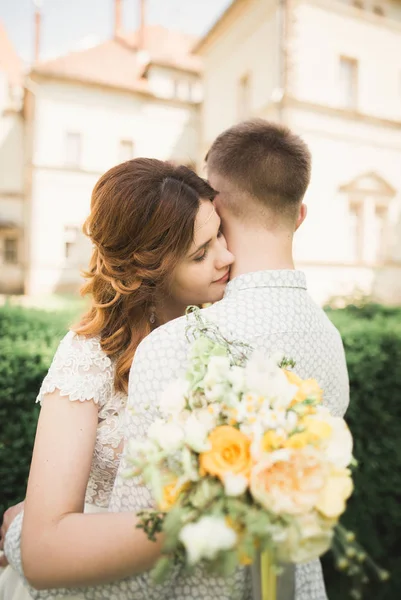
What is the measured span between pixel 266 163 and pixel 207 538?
1.58 metres

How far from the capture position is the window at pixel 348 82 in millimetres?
16766

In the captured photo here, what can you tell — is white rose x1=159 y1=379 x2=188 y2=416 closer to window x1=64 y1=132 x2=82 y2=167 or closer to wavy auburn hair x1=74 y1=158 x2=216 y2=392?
wavy auburn hair x1=74 y1=158 x2=216 y2=392

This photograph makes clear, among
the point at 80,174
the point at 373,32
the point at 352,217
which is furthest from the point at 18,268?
the point at 373,32

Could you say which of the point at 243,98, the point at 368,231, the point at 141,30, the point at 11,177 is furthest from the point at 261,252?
the point at 141,30

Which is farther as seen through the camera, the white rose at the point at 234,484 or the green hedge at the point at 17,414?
the green hedge at the point at 17,414

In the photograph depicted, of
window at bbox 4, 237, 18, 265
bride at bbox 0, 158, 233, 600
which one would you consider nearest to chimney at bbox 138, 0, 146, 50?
window at bbox 4, 237, 18, 265

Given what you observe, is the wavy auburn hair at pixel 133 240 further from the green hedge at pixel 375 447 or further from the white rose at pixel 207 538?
the green hedge at pixel 375 447

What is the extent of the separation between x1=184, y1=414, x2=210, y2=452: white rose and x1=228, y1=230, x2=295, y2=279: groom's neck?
930 mm

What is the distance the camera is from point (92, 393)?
175cm

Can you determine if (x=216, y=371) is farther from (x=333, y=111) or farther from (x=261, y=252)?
(x=333, y=111)

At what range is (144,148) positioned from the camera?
23578 millimetres

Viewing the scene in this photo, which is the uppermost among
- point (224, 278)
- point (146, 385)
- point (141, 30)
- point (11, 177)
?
point (141, 30)

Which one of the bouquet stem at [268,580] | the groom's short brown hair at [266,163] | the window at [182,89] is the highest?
the window at [182,89]

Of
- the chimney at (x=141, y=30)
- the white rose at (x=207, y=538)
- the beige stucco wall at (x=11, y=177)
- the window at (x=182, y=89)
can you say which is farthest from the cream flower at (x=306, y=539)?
the chimney at (x=141, y=30)
